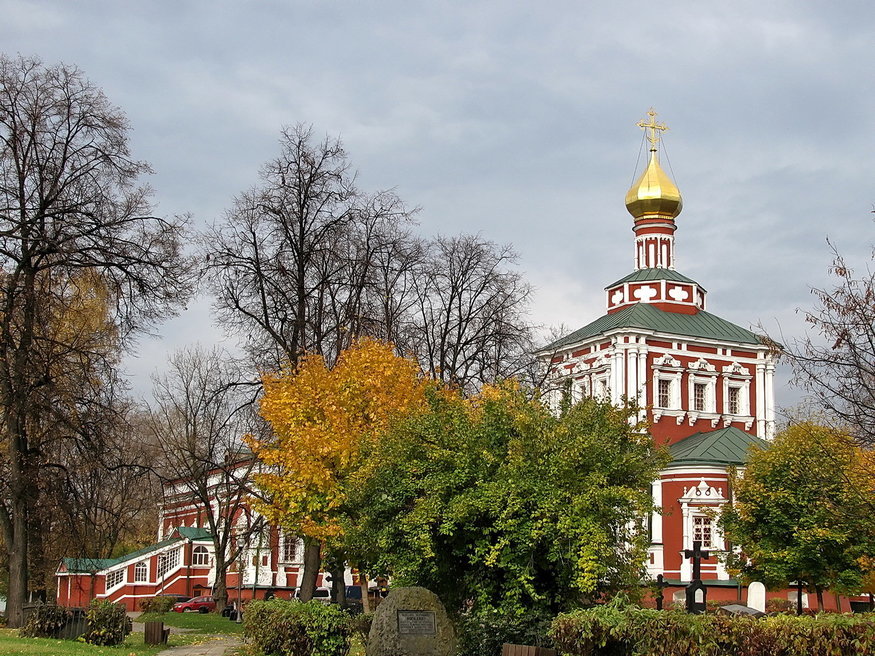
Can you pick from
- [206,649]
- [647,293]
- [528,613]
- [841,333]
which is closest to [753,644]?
[841,333]

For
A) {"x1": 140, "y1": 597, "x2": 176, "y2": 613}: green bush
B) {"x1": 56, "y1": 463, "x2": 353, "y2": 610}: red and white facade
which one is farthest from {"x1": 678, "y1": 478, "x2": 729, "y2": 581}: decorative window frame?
{"x1": 140, "y1": 597, "x2": 176, "y2": 613}: green bush

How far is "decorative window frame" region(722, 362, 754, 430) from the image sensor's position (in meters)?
49.3

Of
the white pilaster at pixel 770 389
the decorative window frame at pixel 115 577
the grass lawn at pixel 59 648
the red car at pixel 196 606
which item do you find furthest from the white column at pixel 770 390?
the grass lawn at pixel 59 648

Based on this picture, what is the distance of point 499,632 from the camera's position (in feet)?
55.7

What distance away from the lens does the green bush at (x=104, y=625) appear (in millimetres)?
19891

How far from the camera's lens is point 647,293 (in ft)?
170

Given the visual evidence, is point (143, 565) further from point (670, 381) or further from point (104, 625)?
point (104, 625)

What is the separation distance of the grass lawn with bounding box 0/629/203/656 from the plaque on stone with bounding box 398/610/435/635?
5.19 m

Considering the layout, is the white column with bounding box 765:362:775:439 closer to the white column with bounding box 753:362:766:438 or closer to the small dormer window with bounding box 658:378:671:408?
the white column with bounding box 753:362:766:438

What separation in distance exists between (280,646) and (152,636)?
4.59 metres

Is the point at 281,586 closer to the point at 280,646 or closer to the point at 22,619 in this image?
the point at 22,619

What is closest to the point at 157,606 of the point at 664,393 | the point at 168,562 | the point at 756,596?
the point at 168,562

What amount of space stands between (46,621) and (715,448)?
30.2 m

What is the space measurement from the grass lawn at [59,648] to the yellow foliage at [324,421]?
13.2ft
